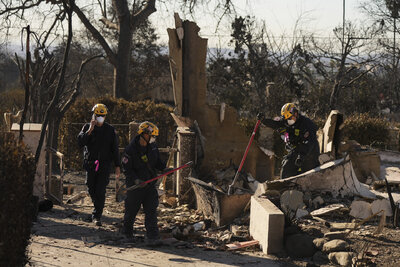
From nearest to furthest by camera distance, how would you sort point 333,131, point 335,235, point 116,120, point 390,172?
point 335,235, point 333,131, point 390,172, point 116,120

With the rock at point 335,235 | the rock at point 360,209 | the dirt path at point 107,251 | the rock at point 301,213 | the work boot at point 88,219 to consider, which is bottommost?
the dirt path at point 107,251

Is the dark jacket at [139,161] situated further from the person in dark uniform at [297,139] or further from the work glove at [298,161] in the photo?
the work glove at [298,161]

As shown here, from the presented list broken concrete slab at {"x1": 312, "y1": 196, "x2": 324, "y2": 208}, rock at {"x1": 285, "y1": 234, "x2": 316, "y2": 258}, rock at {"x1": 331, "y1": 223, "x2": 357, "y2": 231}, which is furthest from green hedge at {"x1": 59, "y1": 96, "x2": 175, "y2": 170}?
rock at {"x1": 285, "y1": 234, "x2": 316, "y2": 258}

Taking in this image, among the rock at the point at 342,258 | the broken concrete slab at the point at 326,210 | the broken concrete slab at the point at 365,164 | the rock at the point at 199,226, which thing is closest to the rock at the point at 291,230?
the rock at the point at 342,258

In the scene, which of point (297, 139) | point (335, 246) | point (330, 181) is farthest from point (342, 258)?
point (297, 139)

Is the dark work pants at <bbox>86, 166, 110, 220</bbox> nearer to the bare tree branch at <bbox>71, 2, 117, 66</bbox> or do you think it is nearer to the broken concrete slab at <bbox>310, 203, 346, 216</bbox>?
the broken concrete slab at <bbox>310, 203, 346, 216</bbox>

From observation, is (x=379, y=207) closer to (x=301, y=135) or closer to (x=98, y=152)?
(x=301, y=135)

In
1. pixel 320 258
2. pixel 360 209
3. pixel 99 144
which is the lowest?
pixel 320 258

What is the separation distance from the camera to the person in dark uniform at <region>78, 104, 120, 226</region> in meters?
8.76

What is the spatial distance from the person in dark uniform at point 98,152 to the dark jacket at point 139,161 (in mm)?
929

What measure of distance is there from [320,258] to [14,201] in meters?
3.85

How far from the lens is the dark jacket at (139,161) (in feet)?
25.9

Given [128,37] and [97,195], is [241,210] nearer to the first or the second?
[97,195]

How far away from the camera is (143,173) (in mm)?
7941
